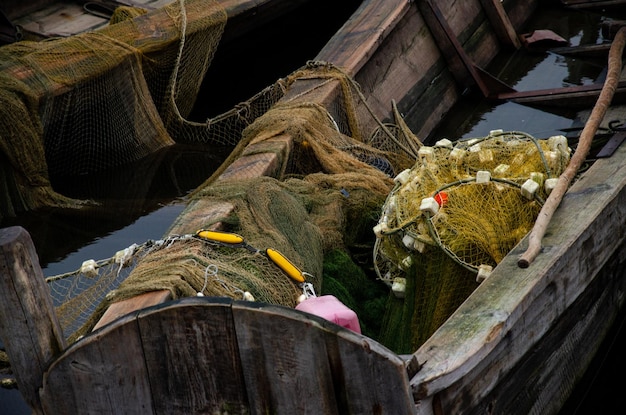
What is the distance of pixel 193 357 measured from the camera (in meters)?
2.85

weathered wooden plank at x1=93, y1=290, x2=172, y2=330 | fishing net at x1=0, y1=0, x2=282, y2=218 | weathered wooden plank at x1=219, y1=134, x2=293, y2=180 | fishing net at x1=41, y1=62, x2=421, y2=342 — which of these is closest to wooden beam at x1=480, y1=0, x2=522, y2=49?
fishing net at x1=0, y1=0, x2=282, y2=218

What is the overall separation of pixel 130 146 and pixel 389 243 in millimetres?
3388

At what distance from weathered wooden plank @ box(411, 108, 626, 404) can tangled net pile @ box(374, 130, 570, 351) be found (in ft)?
0.63

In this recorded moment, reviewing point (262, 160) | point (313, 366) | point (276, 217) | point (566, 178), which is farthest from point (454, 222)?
point (313, 366)

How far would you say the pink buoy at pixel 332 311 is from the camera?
339 cm

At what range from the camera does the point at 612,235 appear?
416 centimetres

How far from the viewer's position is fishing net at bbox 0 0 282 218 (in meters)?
5.97

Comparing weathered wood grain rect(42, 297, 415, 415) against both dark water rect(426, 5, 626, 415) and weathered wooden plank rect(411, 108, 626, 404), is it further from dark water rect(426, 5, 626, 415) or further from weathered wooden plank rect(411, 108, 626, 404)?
dark water rect(426, 5, 626, 415)

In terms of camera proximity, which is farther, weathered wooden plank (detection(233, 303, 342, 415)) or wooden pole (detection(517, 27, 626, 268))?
wooden pole (detection(517, 27, 626, 268))

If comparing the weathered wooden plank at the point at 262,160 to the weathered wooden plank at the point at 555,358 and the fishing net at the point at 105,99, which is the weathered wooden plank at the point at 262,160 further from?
the weathered wooden plank at the point at 555,358

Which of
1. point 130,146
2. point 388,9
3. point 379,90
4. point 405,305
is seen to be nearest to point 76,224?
point 130,146

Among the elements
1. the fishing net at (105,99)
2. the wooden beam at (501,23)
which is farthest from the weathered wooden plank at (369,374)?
the wooden beam at (501,23)

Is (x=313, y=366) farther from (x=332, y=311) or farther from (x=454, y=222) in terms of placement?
(x=454, y=222)

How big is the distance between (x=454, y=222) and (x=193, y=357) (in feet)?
5.00
